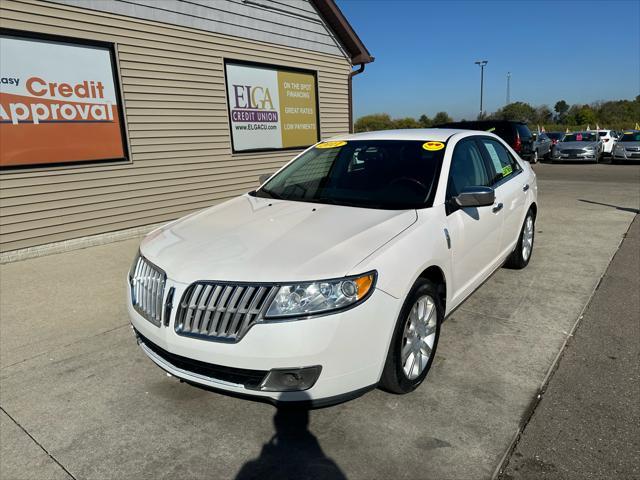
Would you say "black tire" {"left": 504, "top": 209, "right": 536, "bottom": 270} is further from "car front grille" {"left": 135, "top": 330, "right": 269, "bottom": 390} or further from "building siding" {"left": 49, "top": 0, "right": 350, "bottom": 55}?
"building siding" {"left": 49, "top": 0, "right": 350, "bottom": 55}

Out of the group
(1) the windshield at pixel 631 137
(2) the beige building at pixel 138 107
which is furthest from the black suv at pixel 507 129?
(1) the windshield at pixel 631 137

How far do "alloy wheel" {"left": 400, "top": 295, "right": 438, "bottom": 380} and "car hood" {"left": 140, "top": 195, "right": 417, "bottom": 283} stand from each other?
0.50 m

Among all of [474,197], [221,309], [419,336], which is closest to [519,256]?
[474,197]

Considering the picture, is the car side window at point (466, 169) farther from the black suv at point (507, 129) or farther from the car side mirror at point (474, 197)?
the black suv at point (507, 129)

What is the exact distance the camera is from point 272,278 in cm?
231

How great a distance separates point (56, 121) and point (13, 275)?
2.14m

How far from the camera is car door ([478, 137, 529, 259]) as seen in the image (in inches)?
169

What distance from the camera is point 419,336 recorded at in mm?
2861

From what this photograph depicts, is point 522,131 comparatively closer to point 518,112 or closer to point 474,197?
point 474,197

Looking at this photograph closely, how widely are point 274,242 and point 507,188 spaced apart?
272 cm

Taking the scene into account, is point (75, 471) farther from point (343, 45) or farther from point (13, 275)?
point (343, 45)

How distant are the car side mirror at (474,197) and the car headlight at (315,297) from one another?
125 centimetres

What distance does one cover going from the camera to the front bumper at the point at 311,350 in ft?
7.31

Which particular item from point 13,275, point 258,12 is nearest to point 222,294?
point 13,275
